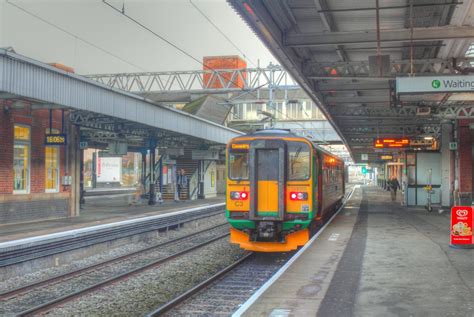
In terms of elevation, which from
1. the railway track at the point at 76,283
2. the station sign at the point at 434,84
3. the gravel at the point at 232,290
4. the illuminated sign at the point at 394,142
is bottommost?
the railway track at the point at 76,283

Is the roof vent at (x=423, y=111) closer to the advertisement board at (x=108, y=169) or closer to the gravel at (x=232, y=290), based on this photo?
the gravel at (x=232, y=290)

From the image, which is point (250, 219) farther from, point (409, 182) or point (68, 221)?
point (409, 182)

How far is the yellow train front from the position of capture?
36.6ft

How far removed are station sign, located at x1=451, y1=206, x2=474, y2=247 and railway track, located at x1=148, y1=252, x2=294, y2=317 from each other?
400cm

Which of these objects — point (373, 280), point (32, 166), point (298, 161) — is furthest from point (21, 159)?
point (373, 280)

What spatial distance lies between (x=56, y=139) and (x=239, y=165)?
8.30 m

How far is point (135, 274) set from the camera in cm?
1062

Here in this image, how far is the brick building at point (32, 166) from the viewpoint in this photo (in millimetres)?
→ 15820

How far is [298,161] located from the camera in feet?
37.7

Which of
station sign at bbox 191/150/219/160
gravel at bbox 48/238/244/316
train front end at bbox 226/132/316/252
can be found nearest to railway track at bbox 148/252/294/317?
gravel at bbox 48/238/244/316

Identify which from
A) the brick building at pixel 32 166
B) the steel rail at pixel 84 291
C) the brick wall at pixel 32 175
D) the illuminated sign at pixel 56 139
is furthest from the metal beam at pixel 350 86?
the brick wall at pixel 32 175

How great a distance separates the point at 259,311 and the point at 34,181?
515 inches

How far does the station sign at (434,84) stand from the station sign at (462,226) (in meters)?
2.75

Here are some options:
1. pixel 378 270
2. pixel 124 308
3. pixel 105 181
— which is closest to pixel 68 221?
pixel 124 308
